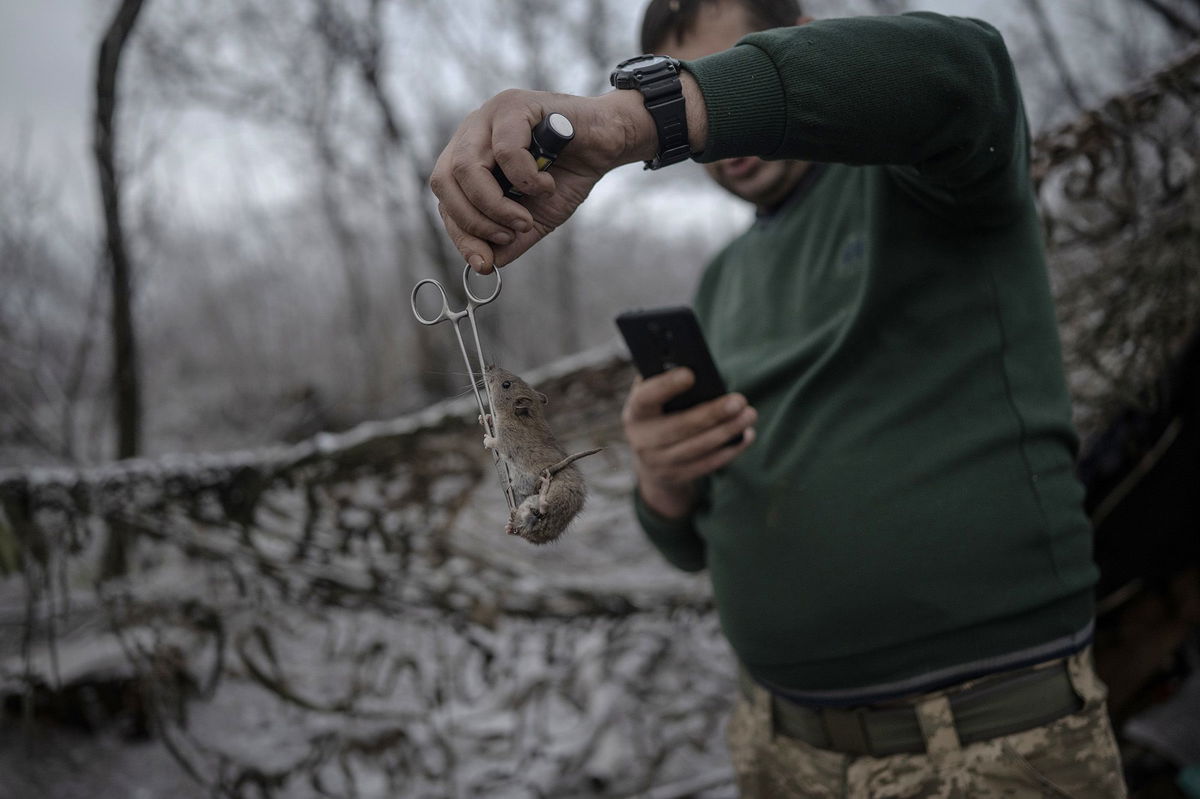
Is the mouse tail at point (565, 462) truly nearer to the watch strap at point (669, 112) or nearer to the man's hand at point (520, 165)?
the man's hand at point (520, 165)

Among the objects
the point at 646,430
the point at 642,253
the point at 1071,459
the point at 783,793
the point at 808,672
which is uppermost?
the point at 642,253

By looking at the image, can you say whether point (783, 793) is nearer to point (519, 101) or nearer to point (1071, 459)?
point (1071, 459)

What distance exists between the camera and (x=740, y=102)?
0.74 m

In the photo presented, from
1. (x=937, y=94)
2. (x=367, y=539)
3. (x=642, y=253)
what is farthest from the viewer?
(x=642, y=253)

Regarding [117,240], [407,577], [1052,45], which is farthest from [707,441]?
[1052,45]

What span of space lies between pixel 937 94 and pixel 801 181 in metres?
0.63

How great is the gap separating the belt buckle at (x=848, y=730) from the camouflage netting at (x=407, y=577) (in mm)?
870

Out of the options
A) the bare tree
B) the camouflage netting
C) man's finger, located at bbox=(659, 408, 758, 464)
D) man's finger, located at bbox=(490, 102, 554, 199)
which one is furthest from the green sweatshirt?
the bare tree

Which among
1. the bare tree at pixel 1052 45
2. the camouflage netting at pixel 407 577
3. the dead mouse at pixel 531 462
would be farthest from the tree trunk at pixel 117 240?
the bare tree at pixel 1052 45

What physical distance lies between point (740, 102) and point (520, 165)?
0.84 feet

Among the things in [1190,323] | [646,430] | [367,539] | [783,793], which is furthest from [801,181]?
[367,539]

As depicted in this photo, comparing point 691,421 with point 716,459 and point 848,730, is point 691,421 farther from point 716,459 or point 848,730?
point 848,730

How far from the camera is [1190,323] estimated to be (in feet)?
6.52

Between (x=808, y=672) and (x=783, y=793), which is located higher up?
(x=808, y=672)
